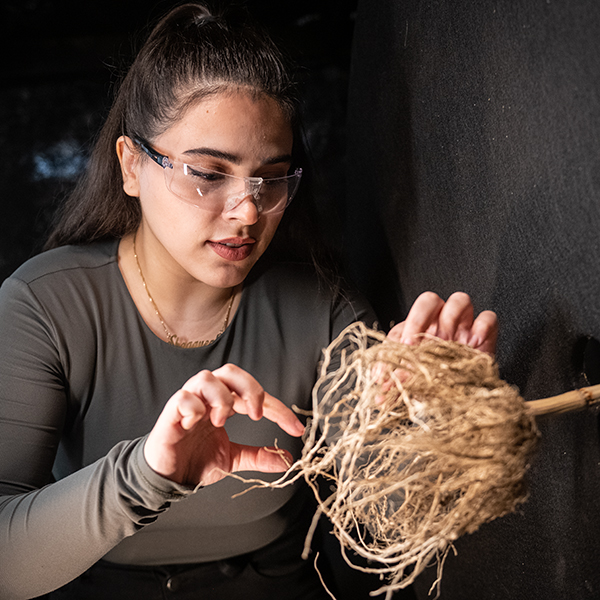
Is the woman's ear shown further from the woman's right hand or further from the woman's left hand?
the woman's left hand

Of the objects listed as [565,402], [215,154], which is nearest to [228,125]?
[215,154]

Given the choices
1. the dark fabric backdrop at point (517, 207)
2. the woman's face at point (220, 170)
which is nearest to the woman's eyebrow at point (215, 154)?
the woman's face at point (220, 170)

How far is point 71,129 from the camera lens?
2293 mm

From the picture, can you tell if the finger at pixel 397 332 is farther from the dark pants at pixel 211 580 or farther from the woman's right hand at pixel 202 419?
→ the dark pants at pixel 211 580

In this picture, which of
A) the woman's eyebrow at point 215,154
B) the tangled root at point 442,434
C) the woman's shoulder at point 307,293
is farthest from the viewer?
the woman's shoulder at point 307,293

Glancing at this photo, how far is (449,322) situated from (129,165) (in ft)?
2.64

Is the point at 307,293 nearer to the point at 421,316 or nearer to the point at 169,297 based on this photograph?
the point at 169,297

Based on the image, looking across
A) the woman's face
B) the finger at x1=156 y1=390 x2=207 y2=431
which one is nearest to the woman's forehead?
the woman's face

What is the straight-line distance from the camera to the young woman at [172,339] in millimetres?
972

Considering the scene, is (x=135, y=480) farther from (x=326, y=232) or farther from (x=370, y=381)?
(x=326, y=232)

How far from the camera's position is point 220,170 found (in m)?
1.17

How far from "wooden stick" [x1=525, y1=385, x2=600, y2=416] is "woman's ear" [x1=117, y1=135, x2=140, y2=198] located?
0.95 meters

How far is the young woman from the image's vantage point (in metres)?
A: 0.97

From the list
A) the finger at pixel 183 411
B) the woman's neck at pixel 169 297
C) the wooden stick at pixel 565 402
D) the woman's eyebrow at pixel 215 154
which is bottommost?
the finger at pixel 183 411
